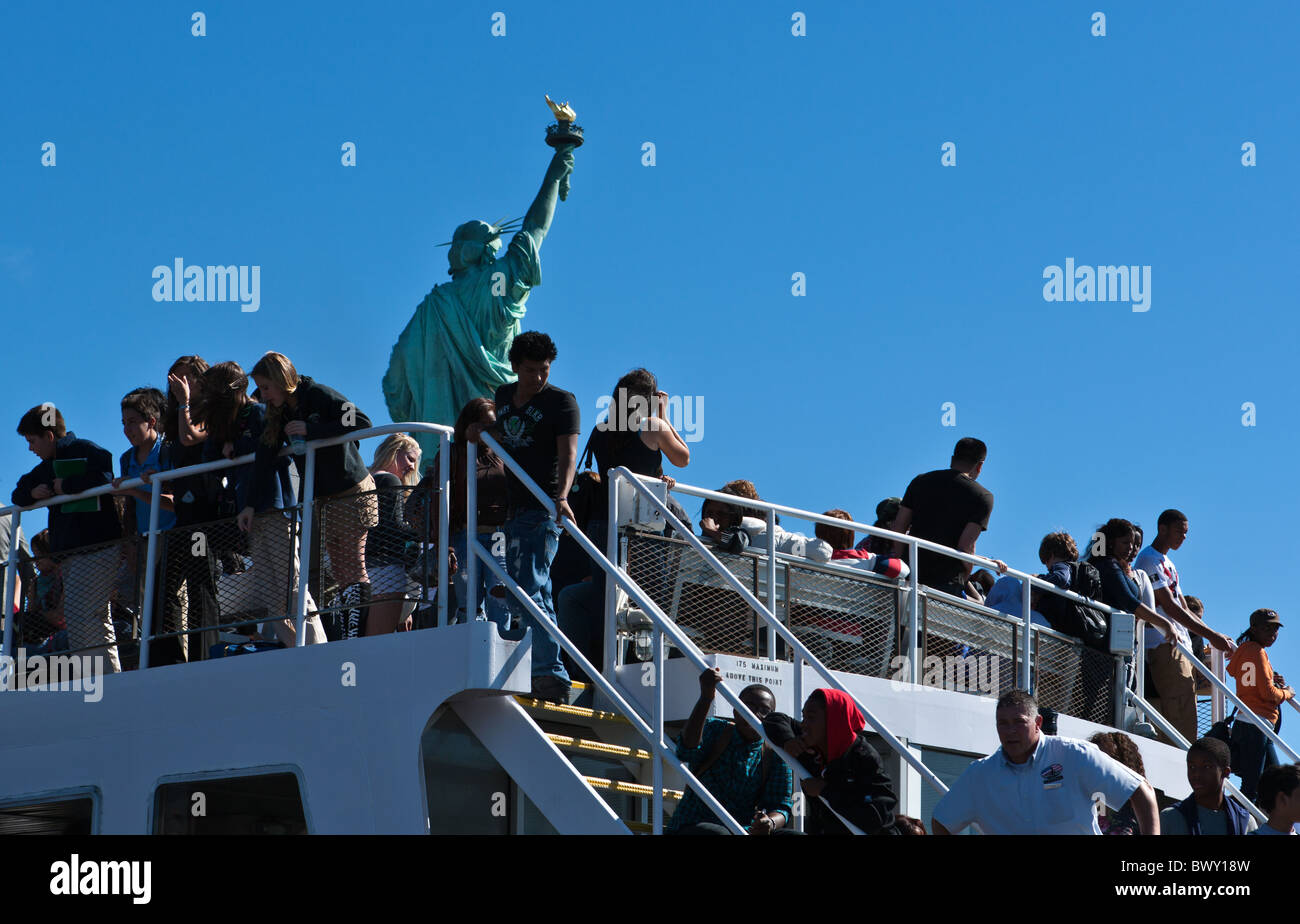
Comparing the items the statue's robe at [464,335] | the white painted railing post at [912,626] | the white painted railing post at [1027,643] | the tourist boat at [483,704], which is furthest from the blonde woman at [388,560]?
the statue's robe at [464,335]

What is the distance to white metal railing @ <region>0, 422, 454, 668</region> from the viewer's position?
8.92 meters

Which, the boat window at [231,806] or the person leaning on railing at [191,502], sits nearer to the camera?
the boat window at [231,806]

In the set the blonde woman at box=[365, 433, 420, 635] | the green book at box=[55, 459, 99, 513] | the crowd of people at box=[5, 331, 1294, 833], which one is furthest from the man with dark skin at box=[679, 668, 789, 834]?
the green book at box=[55, 459, 99, 513]

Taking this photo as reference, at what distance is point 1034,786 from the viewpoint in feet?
23.5

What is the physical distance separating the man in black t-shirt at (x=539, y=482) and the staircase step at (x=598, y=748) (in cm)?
33

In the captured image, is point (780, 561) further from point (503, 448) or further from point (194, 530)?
point (194, 530)

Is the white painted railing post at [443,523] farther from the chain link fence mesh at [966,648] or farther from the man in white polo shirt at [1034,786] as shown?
the chain link fence mesh at [966,648]

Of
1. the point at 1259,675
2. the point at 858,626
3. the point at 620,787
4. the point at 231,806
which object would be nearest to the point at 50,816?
the point at 231,806

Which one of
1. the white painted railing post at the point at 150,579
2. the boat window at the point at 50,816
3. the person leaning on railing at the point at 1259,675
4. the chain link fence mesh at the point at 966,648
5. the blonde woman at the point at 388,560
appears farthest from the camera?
the person leaning on railing at the point at 1259,675

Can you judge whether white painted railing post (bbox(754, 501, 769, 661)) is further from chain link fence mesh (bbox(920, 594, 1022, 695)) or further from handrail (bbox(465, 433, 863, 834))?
chain link fence mesh (bbox(920, 594, 1022, 695))

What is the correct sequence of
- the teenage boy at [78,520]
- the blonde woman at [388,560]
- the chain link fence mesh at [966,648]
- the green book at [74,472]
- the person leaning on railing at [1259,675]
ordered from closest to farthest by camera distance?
the blonde woman at [388,560] < the teenage boy at [78,520] < the green book at [74,472] < the chain link fence mesh at [966,648] < the person leaning on railing at [1259,675]

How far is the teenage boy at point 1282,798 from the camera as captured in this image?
7.81 meters

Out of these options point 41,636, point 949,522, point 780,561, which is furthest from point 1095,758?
point 41,636
